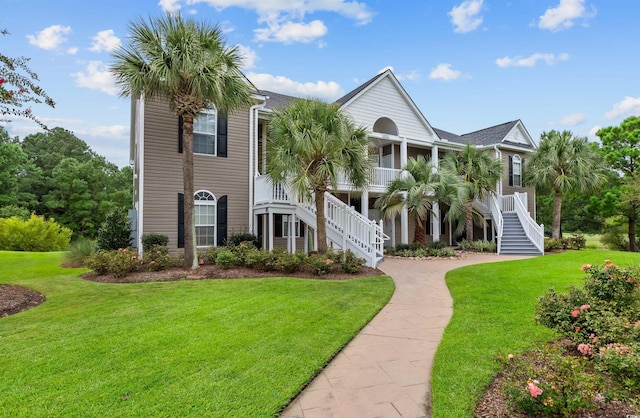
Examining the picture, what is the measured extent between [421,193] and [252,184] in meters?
6.88

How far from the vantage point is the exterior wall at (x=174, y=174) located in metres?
11.8

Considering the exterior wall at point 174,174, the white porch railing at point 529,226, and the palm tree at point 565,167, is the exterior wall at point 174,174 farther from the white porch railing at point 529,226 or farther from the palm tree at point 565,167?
the palm tree at point 565,167

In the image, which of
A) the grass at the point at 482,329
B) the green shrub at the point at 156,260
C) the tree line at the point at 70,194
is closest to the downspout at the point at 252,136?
the green shrub at the point at 156,260

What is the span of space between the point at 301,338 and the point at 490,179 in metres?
15.2

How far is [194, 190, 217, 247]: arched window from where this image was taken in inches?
487

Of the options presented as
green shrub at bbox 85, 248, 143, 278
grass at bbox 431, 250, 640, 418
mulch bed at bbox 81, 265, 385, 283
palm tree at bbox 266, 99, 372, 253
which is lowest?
grass at bbox 431, 250, 640, 418

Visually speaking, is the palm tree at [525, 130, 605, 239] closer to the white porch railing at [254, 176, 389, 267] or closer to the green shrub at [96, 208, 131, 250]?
the white porch railing at [254, 176, 389, 267]

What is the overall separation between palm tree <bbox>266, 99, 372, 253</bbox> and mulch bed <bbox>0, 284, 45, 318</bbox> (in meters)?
6.31

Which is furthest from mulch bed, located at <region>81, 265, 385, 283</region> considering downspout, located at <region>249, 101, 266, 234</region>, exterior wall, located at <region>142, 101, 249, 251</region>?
downspout, located at <region>249, 101, 266, 234</region>

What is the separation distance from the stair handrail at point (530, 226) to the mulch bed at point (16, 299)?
57.9 feet

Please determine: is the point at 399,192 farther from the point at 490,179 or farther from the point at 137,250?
the point at 137,250

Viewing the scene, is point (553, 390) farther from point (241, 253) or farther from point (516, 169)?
point (516, 169)

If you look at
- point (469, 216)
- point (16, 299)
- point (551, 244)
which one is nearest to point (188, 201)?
point (16, 299)

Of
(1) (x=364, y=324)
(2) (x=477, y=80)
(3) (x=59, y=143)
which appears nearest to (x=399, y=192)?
(2) (x=477, y=80)
